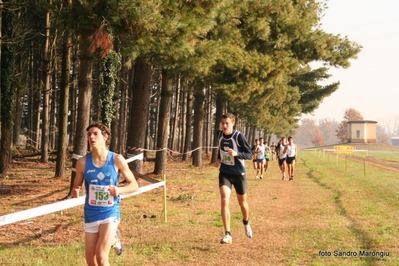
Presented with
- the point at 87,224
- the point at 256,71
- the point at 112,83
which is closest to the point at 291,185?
the point at 256,71

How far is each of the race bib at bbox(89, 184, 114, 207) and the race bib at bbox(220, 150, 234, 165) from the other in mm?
3631

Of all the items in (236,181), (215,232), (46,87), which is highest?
(46,87)

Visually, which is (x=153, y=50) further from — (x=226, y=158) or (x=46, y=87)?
(x=46, y=87)

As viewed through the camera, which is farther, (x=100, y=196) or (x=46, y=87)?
(x=46, y=87)

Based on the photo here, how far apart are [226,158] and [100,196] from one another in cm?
376

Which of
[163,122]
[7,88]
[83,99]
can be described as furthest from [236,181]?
[163,122]

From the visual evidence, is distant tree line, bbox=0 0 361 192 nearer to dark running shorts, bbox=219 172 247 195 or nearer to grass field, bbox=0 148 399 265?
grass field, bbox=0 148 399 265

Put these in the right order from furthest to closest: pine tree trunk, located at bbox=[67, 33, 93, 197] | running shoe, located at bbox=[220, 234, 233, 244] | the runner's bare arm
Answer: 1. pine tree trunk, located at bbox=[67, 33, 93, 197]
2. running shoe, located at bbox=[220, 234, 233, 244]
3. the runner's bare arm

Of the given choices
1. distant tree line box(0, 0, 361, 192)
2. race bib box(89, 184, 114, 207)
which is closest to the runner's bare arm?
race bib box(89, 184, 114, 207)

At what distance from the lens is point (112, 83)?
18719mm

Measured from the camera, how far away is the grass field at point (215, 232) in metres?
7.38

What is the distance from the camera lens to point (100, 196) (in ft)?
17.7

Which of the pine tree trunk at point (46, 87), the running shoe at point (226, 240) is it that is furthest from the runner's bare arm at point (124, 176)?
the pine tree trunk at point (46, 87)

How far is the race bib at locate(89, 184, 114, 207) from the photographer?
17.6 feet
